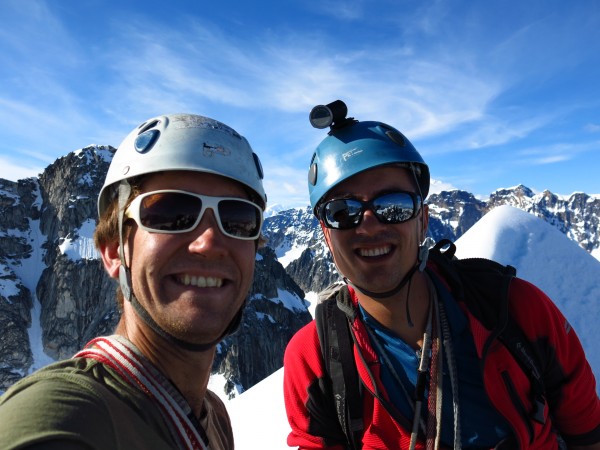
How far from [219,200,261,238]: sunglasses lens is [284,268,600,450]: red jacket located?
1.94 m

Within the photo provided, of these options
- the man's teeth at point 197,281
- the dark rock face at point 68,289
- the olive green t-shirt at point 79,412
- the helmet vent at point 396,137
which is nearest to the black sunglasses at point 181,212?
the man's teeth at point 197,281

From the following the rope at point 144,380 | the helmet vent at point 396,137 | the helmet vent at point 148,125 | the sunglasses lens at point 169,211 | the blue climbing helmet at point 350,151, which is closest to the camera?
the rope at point 144,380

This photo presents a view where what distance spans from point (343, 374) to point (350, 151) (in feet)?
8.15

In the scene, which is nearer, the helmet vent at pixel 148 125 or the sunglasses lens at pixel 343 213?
the helmet vent at pixel 148 125

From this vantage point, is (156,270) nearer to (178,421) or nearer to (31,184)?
(178,421)

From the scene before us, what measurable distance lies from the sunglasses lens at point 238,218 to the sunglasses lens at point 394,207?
153 cm

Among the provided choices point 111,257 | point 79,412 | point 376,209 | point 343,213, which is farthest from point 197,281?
point 376,209

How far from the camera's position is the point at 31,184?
134 meters

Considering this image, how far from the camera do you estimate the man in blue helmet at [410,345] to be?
371cm

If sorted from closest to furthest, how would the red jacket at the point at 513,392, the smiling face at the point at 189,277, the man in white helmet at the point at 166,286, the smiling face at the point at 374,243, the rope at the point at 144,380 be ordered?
the man in white helmet at the point at 166,286 → the rope at the point at 144,380 → the smiling face at the point at 189,277 → the red jacket at the point at 513,392 → the smiling face at the point at 374,243

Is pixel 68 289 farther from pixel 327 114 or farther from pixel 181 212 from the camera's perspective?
pixel 181 212

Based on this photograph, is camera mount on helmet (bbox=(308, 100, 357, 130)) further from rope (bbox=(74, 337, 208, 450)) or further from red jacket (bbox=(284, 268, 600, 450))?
rope (bbox=(74, 337, 208, 450))

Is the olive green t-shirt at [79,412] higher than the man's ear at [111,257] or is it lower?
lower

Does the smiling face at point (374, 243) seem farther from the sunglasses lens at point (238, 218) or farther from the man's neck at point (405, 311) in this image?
the sunglasses lens at point (238, 218)
